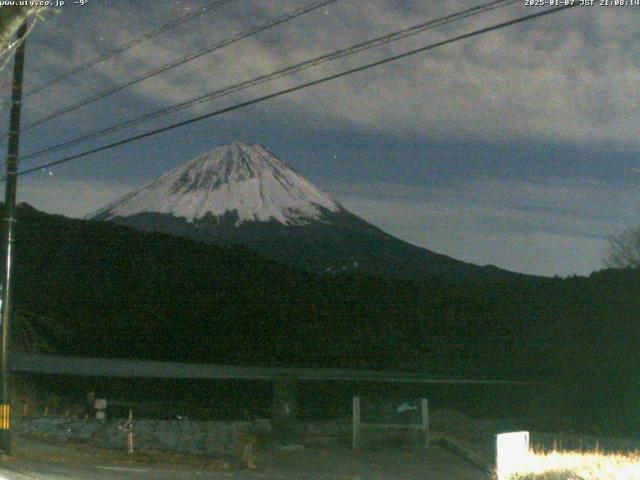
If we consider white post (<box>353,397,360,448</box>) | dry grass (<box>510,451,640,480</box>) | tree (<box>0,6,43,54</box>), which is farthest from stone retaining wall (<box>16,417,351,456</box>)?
tree (<box>0,6,43,54</box>)

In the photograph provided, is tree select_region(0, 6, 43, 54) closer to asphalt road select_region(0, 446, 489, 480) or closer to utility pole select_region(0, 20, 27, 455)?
asphalt road select_region(0, 446, 489, 480)

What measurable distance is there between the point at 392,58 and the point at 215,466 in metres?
8.75

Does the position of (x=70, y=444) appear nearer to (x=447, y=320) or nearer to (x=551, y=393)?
(x=551, y=393)

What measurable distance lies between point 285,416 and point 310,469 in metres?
2.58

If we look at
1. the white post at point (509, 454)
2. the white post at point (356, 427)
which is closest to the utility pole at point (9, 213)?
the white post at point (356, 427)

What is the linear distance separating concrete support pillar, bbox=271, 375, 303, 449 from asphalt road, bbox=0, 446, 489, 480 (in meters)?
0.40

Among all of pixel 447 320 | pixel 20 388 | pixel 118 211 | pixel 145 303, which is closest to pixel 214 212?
pixel 118 211

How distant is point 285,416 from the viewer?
18.2 meters

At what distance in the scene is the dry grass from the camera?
401 inches

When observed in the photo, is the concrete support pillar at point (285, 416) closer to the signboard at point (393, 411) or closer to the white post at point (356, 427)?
the white post at point (356, 427)

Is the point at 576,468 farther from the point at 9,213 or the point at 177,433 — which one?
the point at 177,433

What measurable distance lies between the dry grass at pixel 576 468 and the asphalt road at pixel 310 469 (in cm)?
290

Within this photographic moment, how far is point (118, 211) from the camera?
174 meters

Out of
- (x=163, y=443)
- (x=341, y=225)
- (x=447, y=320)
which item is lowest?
(x=163, y=443)
